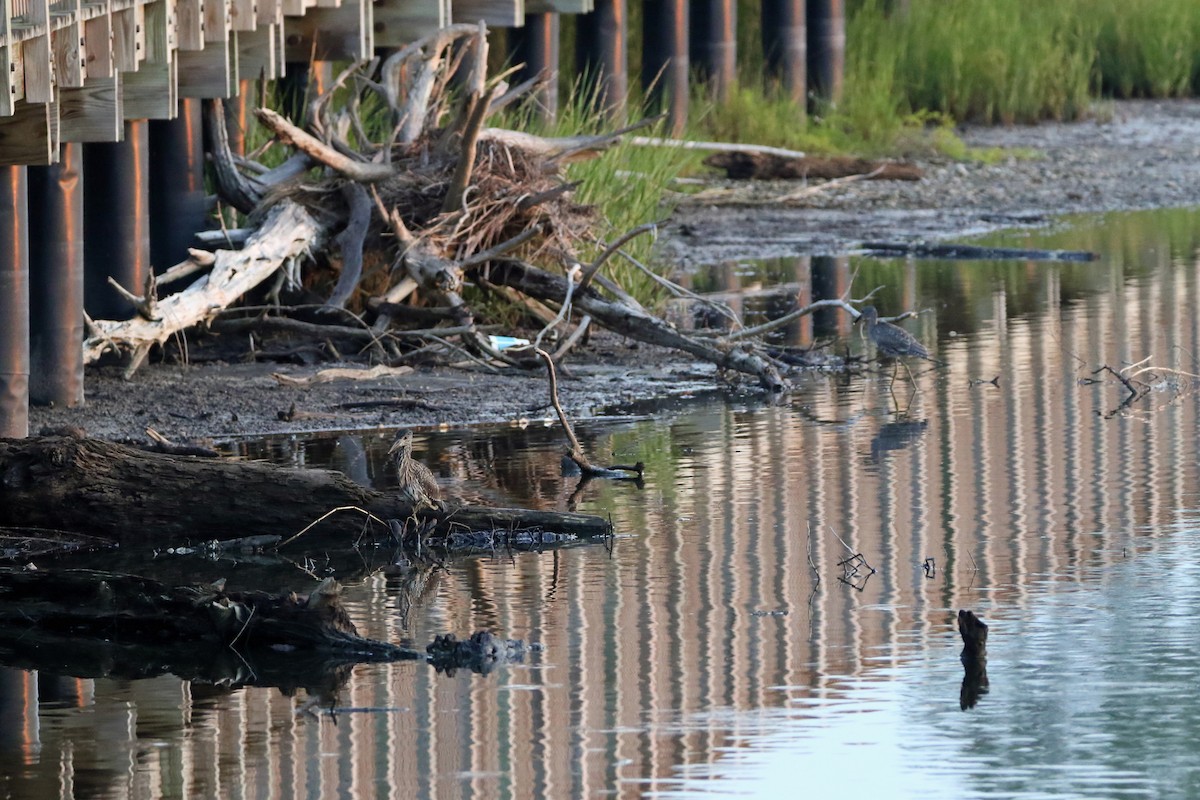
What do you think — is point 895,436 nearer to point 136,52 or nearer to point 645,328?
point 645,328

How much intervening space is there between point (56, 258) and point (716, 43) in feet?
49.3

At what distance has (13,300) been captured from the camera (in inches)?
424

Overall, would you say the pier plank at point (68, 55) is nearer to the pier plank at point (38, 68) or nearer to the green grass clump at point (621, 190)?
the pier plank at point (38, 68)

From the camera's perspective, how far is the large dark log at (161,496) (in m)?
8.91

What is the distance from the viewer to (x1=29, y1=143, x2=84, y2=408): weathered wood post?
11547mm

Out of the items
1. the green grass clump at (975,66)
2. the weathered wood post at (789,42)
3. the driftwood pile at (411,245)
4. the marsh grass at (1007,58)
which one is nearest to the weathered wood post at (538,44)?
the weathered wood post at (789,42)

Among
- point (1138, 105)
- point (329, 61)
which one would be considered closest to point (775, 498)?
point (329, 61)

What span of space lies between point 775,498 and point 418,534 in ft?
5.03

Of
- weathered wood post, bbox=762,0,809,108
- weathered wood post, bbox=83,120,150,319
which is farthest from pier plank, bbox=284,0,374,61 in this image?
weathered wood post, bbox=762,0,809,108

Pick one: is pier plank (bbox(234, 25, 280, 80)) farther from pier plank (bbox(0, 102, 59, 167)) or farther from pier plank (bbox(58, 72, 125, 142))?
pier plank (bbox(0, 102, 59, 167))

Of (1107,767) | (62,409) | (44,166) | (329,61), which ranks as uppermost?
(329,61)

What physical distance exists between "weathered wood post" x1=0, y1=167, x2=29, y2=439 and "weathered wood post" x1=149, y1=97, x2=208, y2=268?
2.92m

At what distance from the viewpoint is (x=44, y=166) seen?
11570mm

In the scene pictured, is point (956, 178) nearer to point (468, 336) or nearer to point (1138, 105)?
point (1138, 105)
